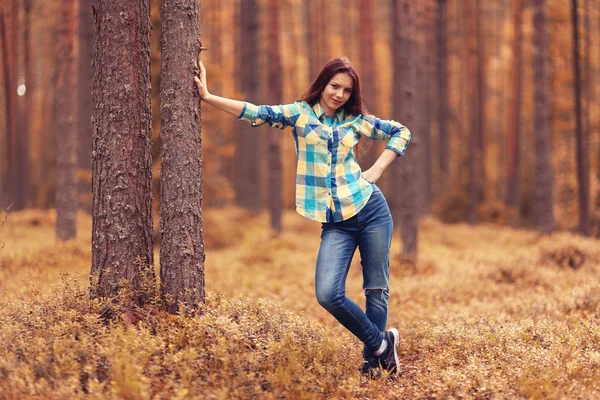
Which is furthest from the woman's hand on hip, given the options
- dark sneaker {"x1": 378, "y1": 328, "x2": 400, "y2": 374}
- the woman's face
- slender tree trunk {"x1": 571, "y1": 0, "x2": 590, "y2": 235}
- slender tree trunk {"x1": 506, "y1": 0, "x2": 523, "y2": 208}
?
slender tree trunk {"x1": 506, "y1": 0, "x2": 523, "y2": 208}

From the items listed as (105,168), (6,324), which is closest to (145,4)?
(105,168)

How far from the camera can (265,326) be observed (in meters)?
5.01

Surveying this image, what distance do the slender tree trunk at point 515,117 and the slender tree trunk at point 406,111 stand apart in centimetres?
1255

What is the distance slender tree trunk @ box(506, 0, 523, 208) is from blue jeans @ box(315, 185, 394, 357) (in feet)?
66.4

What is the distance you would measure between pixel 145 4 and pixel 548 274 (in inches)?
320

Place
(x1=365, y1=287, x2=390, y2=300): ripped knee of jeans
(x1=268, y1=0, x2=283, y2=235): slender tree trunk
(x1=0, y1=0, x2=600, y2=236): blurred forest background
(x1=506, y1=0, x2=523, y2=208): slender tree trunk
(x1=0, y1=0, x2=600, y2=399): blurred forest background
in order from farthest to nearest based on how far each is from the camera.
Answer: (x1=506, y1=0, x2=523, y2=208): slender tree trunk
(x1=268, y1=0, x2=283, y2=235): slender tree trunk
(x1=0, y1=0, x2=600, y2=236): blurred forest background
(x1=365, y1=287, x2=390, y2=300): ripped knee of jeans
(x1=0, y1=0, x2=600, y2=399): blurred forest background

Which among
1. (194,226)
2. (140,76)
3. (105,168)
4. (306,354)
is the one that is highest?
(140,76)

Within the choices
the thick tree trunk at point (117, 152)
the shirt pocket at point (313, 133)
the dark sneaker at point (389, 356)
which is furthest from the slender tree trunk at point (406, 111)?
the thick tree trunk at point (117, 152)

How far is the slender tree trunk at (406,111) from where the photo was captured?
1215 cm

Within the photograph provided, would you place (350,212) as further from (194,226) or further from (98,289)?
(98,289)

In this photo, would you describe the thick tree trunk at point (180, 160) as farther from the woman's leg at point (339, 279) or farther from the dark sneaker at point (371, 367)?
the dark sneaker at point (371, 367)

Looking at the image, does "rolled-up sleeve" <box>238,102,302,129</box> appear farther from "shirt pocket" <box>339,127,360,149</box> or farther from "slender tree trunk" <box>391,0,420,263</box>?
"slender tree trunk" <box>391,0,420,263</box>

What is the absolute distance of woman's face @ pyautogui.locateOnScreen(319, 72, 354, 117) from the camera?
4.85 meters

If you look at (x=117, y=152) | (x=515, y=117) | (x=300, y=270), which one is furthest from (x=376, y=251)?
(x=515, y=117)
